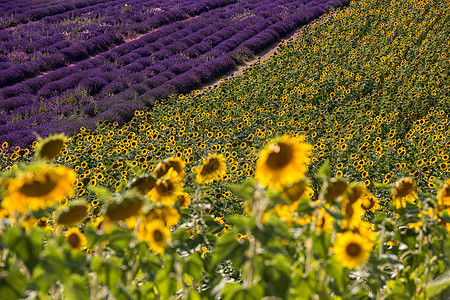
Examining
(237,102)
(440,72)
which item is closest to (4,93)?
(237,102)

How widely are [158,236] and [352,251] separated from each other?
0.68 m

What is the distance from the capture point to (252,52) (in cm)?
1420

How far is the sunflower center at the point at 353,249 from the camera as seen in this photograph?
1.37 m

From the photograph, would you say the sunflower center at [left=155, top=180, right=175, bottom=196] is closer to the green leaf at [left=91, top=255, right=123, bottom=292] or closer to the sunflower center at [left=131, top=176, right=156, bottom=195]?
the sunflower center at [left=131, top=176, right=156, bottom=195]

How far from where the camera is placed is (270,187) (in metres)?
1.32

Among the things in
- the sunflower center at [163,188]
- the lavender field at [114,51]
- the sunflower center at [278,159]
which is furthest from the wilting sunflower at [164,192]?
the lavender field at [114,51]

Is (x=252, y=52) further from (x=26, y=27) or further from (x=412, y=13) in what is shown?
(x=26, y=27)

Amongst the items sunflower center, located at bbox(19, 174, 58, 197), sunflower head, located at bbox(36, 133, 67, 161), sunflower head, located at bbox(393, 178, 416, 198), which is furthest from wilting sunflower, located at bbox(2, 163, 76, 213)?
sunflower head, located at bbox(393, 178, 416, 198)

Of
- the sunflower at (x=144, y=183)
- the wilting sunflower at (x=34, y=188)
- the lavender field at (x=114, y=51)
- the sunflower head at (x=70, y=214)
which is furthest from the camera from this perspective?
the lavender field at (x=114, y=51)

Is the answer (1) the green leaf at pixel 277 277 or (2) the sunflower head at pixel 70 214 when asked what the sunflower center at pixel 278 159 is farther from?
(2) the sunflower head at pixel 70 214

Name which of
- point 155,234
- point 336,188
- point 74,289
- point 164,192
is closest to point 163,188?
point 164,192

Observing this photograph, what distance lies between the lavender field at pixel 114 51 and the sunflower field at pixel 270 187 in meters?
1.37

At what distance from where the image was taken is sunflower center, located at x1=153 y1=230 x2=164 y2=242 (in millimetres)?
1410

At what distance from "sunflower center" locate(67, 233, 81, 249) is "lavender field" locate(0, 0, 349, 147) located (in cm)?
628
